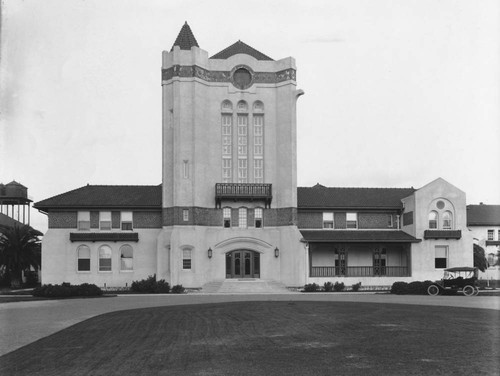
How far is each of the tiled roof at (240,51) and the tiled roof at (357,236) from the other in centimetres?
1501

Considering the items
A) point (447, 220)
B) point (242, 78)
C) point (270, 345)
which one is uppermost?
point (242, 78)

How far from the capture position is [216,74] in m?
50.3

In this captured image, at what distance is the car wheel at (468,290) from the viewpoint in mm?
40531

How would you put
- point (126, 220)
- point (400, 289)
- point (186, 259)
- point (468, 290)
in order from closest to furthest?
point (468, 290) < point (400, 289) < point (186, 259) < point (126, 220)

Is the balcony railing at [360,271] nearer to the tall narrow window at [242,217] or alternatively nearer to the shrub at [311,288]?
the shrub at [311,288]

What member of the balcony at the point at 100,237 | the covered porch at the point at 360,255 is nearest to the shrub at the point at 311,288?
the covered porch at the point at 360,255

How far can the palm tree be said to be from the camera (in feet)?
167

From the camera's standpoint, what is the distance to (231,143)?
1978 inches

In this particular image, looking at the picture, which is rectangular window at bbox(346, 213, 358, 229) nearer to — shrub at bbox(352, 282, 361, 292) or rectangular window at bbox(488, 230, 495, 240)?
shrub at bbox(352, 282, 361, 292)

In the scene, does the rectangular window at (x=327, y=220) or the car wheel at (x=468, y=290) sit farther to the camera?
the rectangular window at (x=327, y=220)

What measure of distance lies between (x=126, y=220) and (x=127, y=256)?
292 centimetres

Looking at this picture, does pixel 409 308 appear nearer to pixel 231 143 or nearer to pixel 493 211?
pixel 231 143

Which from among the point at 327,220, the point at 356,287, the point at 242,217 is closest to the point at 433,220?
the point at 327,220

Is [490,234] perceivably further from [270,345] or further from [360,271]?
[270,345]
